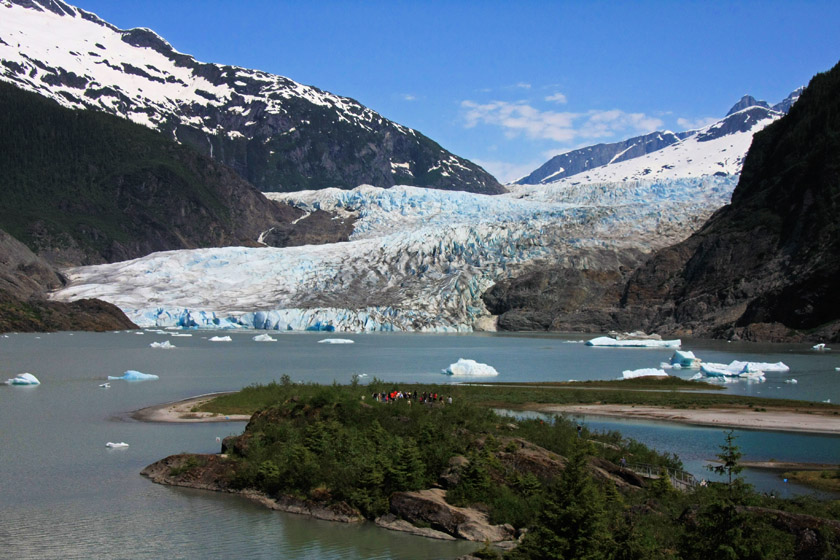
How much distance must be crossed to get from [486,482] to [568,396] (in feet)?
80.0

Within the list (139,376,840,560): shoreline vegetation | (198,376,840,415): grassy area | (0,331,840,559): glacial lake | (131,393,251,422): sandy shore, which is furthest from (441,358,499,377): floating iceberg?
(139,376,840,560): shoreline vegetation

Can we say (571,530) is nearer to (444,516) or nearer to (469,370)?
(444,516)

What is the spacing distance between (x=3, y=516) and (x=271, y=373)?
38458mm

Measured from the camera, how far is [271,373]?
59906 millimetres

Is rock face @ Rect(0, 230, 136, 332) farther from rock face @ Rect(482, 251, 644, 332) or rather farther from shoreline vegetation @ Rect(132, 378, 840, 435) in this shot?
shoreline vegetation @ Rect(132, 378, 840, 435)

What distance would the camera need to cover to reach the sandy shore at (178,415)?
36844mm

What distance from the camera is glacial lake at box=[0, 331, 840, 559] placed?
1970 cm

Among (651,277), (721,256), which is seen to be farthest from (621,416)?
(651,277)

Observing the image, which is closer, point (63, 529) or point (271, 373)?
point (63, 529)

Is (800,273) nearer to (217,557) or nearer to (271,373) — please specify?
(271,373)

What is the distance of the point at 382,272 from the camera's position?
432 feet

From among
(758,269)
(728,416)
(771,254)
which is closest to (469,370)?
(728,416)

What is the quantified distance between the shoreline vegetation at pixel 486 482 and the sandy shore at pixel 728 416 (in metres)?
8.61

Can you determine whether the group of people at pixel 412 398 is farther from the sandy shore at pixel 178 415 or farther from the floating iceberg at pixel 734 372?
the floating iceberg at pixel 734 372
